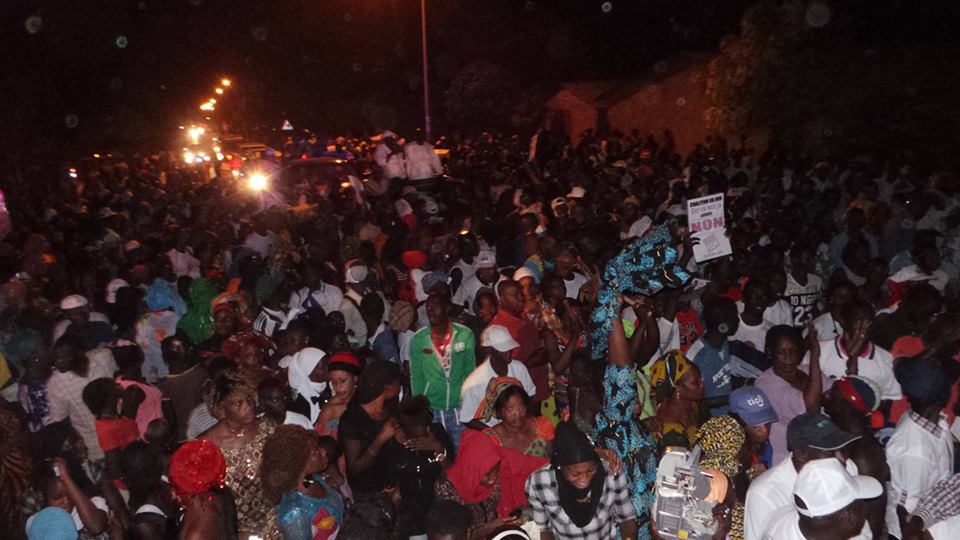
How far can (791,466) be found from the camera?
4.38m

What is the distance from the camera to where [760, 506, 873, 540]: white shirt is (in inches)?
154

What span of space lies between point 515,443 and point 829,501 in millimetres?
1917

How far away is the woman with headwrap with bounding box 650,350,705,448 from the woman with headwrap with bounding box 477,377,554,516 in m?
0.73

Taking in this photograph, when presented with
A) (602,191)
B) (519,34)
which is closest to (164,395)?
(602,191)

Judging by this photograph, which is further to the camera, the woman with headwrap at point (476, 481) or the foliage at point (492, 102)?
the foliage at point (492, 102)

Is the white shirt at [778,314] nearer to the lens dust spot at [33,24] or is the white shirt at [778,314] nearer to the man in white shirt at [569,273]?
the man in white shirt at [569,273]

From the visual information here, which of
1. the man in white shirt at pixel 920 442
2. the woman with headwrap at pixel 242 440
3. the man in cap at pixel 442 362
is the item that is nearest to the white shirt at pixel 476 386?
the man in cap at pixel 442 362

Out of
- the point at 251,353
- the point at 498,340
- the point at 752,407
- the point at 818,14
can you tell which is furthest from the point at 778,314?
the point at 818,14

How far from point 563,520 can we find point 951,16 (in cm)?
2468

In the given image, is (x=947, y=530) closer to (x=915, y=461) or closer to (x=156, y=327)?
(x=915, y=461)

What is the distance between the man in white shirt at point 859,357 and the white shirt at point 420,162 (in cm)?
1188

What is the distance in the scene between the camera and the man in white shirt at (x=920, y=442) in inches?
182

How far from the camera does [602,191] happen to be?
14367 mm

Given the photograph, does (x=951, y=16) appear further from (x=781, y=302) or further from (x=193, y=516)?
(x=193, y=516)
